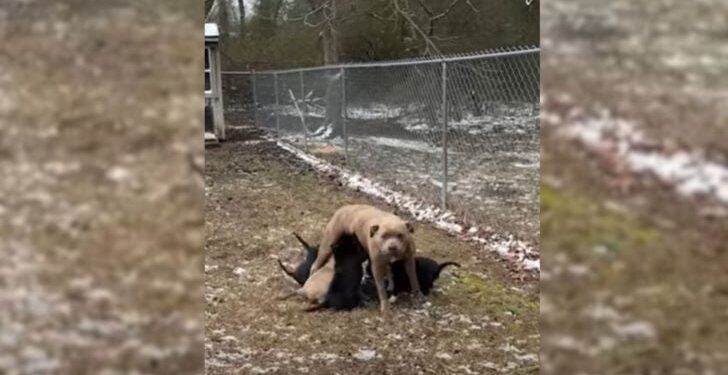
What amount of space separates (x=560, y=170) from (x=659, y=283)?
0.32 meters

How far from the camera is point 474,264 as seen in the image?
4.21 m

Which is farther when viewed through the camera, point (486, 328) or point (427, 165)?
point (427, 165)

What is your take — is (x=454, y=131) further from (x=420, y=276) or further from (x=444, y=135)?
(x=420, y=276)

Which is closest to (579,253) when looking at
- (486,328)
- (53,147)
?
(53,147)

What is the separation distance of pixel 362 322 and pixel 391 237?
0.42m

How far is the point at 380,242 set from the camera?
338cm

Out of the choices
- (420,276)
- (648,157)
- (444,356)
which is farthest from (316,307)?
(648,157)

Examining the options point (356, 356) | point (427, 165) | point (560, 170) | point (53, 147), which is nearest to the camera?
point (560, 170)

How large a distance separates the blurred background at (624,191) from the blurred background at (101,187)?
0.60 m

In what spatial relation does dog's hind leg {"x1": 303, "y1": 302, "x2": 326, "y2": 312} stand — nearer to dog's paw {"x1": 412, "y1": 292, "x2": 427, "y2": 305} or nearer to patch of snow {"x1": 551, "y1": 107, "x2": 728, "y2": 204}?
dog's paw {"x1": 412, "y1": 292, "x2": 427, "y2": 305}

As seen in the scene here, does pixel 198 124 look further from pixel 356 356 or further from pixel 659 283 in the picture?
pixel 356 356

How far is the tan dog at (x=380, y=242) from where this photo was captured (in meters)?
3.37

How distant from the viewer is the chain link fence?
5422 millimetres

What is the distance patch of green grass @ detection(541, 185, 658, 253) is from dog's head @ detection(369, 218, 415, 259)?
2.34 m
